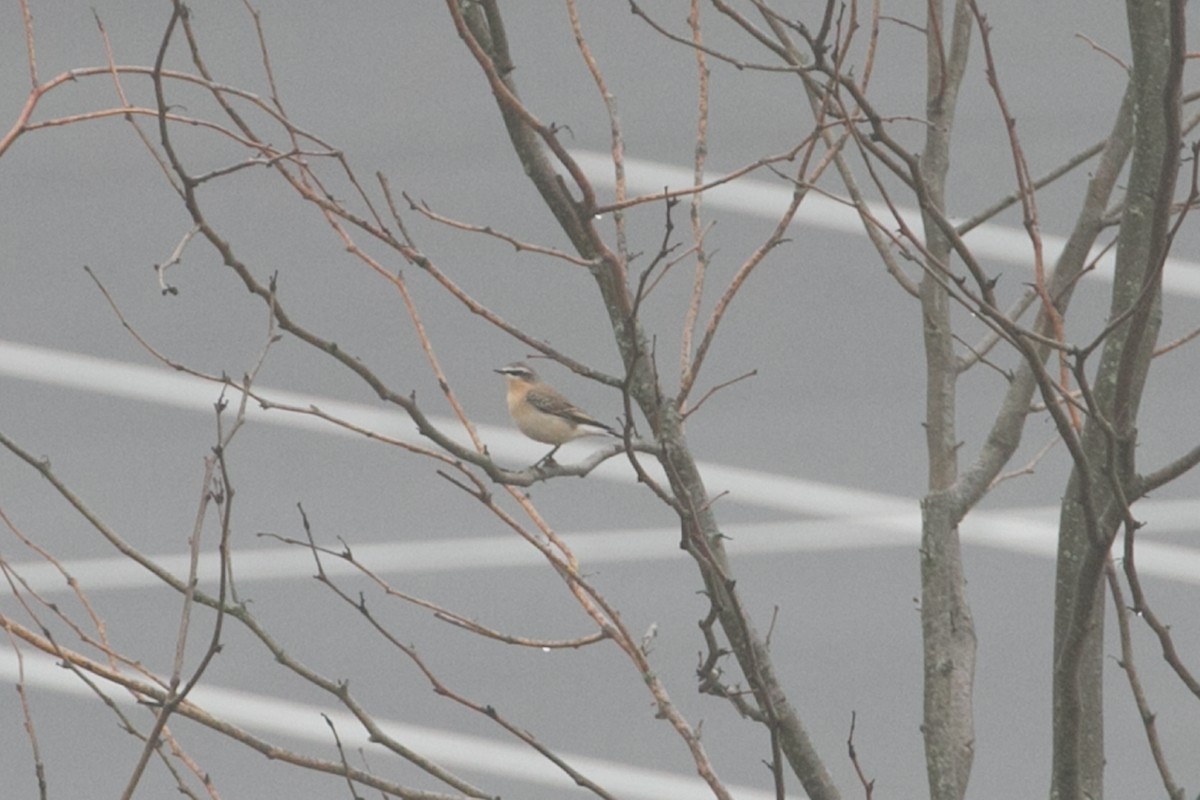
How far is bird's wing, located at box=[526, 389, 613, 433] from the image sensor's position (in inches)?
169

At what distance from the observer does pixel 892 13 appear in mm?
7387

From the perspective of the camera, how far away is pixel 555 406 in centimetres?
432

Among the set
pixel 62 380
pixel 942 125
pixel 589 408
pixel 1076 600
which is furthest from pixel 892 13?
pixel 1076 600

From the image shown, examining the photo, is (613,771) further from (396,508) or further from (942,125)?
(942,125)

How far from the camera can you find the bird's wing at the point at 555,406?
4.29 meters

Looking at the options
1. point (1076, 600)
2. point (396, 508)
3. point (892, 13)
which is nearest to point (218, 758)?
point (396, 508)

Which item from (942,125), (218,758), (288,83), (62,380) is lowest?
(942,125)

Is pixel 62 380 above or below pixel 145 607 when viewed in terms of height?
above

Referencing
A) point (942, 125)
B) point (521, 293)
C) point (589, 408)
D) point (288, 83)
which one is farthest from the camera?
point (288, 83)

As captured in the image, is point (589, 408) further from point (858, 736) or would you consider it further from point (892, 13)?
point (892, 13)

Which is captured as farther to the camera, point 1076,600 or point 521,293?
point 521,293

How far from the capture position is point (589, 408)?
6.68 m

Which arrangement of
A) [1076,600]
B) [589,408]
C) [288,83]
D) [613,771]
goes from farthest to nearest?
[288,83]
[589,408]
[613,771]
[1076,600]

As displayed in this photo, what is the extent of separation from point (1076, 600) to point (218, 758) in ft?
16.7
